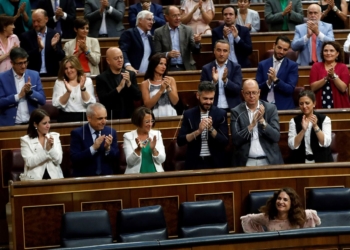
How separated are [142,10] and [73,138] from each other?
86.5 inches

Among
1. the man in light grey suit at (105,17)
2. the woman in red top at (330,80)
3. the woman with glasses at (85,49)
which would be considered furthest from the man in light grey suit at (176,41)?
the woman in red top at (330,80)

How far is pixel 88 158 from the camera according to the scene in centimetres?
516

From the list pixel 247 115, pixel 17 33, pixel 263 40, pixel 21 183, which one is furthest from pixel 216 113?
pixel 17 33

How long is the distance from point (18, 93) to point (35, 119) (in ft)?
2.27

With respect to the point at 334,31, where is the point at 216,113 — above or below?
below

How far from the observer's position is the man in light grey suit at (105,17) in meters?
7.11

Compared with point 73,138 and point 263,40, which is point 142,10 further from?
point 73,138

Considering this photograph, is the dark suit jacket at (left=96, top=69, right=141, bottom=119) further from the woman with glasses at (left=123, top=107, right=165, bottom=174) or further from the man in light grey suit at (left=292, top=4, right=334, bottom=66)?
the man in light grey suit at (left=292, top=4, right=334, bottom=66)

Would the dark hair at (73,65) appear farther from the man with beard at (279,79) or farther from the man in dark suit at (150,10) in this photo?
the man in dark suit at (150,10)

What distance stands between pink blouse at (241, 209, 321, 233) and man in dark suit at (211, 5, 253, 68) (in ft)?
7.19

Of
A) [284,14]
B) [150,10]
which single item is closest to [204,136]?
[150,10]

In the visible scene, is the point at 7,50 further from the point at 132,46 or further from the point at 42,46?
the point at 132,46

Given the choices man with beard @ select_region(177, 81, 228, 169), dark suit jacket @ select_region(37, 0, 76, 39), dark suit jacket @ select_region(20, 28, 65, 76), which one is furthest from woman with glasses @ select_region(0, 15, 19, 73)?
man with beard @ select_region(177, 81, 228, 169)

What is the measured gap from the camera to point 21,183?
191 inches
